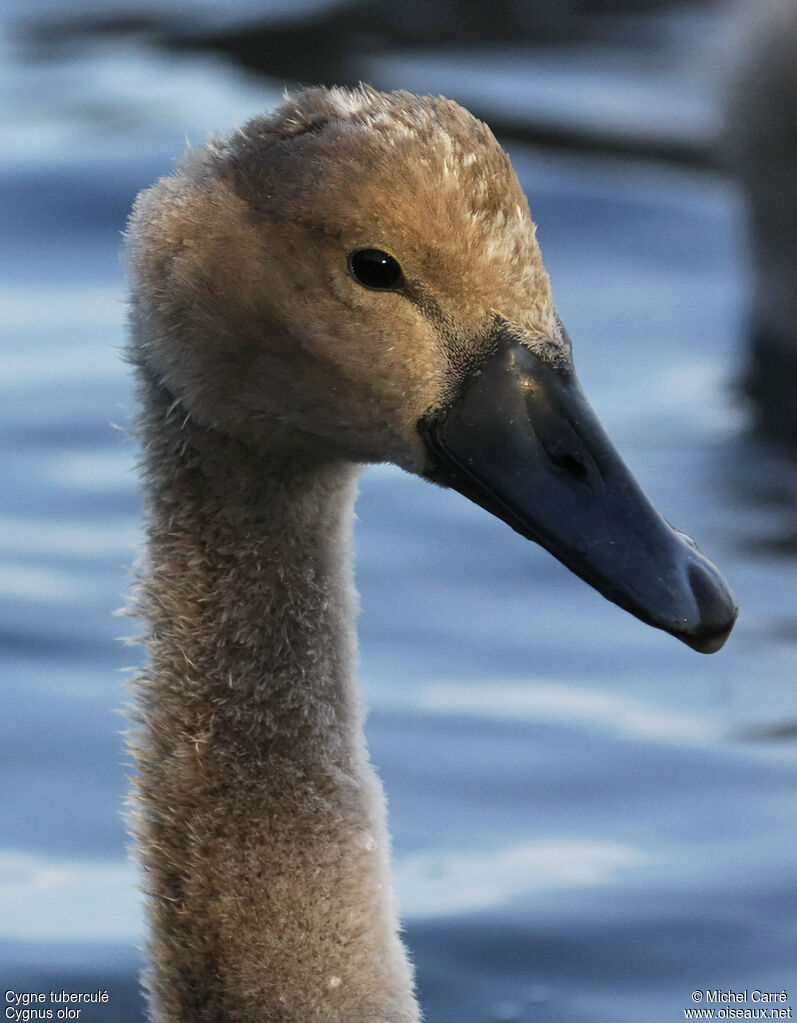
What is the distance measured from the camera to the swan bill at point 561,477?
394 centimetres

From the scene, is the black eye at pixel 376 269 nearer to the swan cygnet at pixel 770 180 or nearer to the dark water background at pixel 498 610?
the dark water background at pixel 498 610

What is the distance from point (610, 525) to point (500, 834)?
2416 millimetres

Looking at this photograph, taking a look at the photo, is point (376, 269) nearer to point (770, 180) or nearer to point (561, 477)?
point (561, 477)

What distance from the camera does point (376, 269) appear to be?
3.96 meters

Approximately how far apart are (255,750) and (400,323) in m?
0.91

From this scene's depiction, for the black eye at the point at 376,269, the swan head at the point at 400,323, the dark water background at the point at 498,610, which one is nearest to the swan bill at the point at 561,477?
the swan head at the point at 400,323

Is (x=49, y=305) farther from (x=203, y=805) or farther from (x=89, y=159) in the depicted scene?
(x=203, y=805)

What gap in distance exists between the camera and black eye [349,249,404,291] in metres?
3.95

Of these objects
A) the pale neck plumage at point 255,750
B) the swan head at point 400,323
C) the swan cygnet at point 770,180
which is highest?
the swan cygnet at point 770,180

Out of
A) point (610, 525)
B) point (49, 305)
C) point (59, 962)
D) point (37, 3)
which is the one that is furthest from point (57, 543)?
point (37, 3)

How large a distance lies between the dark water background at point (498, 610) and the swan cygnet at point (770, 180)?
0.18 m

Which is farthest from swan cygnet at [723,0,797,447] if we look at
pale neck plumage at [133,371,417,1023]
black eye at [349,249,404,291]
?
black eye at [349,249,404,291]

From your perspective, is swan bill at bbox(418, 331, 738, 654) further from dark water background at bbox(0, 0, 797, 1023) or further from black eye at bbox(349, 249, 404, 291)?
dark water background at bbox(0, 0, 797, 1023)

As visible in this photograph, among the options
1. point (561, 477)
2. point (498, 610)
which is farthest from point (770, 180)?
point (561, 477)
